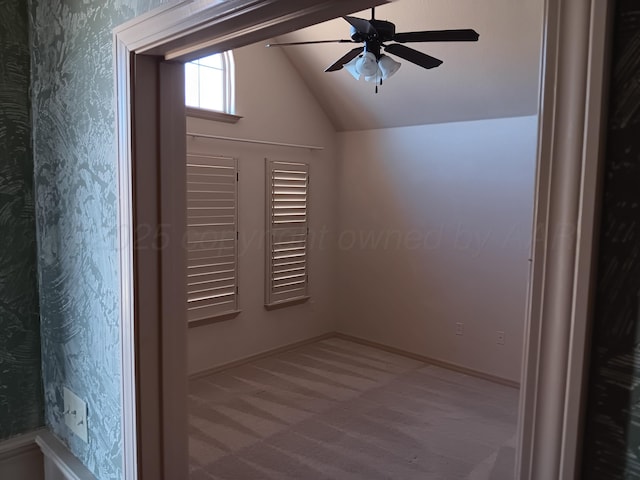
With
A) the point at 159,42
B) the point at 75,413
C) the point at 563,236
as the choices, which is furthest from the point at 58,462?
the point at 563,236

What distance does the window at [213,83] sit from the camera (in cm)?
408

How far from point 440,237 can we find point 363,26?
2.38 metres

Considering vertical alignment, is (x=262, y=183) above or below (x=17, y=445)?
above

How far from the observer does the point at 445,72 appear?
3.79m

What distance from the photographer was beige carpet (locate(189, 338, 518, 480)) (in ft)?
9.50

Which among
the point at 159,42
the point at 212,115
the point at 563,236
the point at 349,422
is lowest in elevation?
the point at 349,422

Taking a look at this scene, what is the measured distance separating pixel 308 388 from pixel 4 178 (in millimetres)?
2947

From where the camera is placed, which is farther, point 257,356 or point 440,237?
point 257,356

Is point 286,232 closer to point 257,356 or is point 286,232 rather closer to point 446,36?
point 257,356

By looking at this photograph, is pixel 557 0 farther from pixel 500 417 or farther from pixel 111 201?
pixel 500 417

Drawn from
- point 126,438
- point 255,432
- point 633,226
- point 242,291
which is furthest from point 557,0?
point 242,291

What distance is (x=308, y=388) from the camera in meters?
4.03

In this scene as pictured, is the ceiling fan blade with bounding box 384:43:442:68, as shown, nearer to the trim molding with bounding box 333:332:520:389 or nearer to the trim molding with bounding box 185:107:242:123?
the trim molding with bounding box 185:107:242:123

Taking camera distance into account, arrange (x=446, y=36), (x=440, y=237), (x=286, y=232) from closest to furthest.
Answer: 1. (x=446, y=36)
2. (x=440, y=237)
3. (x=286, y=232)
